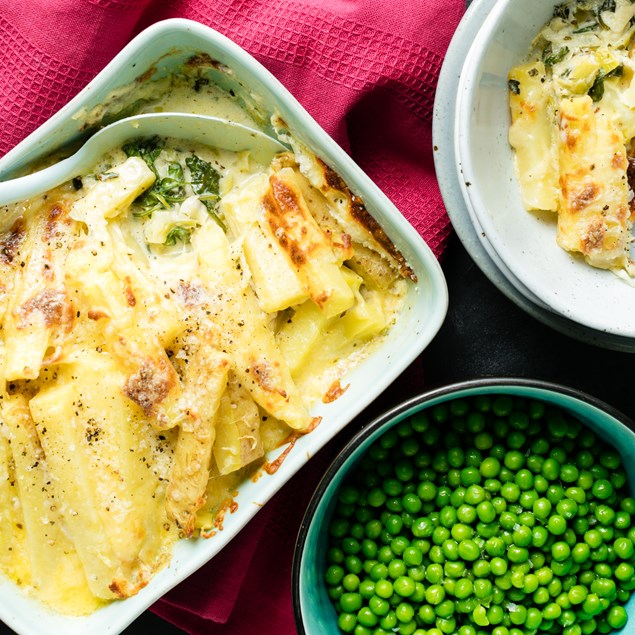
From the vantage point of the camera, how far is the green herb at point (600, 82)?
196 centimetres

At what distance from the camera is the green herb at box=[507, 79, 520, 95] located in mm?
1979

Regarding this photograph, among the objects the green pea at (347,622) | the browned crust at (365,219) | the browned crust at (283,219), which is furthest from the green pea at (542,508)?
the browned crust at (283,219)

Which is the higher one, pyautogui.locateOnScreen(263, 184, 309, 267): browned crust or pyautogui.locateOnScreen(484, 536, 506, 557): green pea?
pyautogui.locateOnScreen(263, 184, 309, 267): browned crust

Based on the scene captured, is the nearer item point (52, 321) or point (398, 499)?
point (52, 321)

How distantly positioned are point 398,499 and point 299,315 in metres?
0.57

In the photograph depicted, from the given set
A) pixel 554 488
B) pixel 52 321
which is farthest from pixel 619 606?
pixel 52 321

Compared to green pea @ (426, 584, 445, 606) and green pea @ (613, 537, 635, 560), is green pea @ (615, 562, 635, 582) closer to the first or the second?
green pea @ (613, 537, 635, 560)

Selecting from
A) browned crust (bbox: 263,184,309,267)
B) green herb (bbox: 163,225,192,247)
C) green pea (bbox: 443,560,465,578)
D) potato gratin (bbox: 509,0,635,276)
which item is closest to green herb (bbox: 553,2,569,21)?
potato gratin (bbox: 509,0,635,276)

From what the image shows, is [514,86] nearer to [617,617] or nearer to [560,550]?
[560,550]

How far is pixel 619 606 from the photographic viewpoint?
2107mm

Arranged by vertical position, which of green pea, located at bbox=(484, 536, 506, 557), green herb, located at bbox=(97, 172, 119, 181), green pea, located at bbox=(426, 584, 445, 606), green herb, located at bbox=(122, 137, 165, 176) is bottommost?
green pea, located at bbox=(426, 584, 445, 606)

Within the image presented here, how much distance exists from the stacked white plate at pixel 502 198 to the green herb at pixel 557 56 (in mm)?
64

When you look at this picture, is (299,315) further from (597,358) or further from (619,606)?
(619,606)

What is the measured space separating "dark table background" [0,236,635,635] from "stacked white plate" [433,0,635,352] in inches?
8.9
